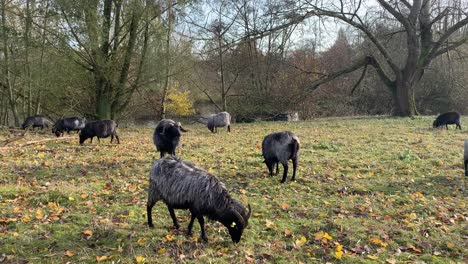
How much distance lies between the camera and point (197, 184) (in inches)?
201

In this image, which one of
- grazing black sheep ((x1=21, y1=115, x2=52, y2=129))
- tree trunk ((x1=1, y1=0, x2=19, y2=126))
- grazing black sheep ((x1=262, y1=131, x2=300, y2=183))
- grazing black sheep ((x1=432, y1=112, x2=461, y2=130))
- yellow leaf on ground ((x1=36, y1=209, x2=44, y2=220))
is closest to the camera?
yellow leaf on ground ((x1=36, y1=209, x2=44, y2=220))

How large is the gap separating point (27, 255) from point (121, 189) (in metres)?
2.77

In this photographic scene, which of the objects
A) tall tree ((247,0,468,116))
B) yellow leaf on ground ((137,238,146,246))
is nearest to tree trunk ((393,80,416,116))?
tall tree ((247,0,468,116))

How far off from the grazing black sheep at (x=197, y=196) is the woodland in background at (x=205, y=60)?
1388cm

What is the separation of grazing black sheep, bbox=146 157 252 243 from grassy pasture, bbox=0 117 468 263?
0.27 metres

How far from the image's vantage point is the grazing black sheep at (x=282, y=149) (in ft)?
26.4

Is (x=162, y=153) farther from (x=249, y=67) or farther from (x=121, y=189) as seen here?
(x=249, y=67)

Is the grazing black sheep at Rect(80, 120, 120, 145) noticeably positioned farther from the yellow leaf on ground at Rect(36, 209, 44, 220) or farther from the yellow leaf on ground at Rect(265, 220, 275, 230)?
the yellow leaf on ground at Rect(265, 220, 275, 230)

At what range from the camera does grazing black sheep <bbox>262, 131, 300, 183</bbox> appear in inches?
316

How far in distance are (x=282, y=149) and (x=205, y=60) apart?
74.6 ft

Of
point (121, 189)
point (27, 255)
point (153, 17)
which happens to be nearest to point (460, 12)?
point (153, 17)

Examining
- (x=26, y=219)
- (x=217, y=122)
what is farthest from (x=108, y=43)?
(x=26, y=219)

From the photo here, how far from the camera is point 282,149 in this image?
26.5 ft

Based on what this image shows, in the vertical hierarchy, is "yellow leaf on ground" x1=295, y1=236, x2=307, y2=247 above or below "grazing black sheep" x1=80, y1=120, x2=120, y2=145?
below
